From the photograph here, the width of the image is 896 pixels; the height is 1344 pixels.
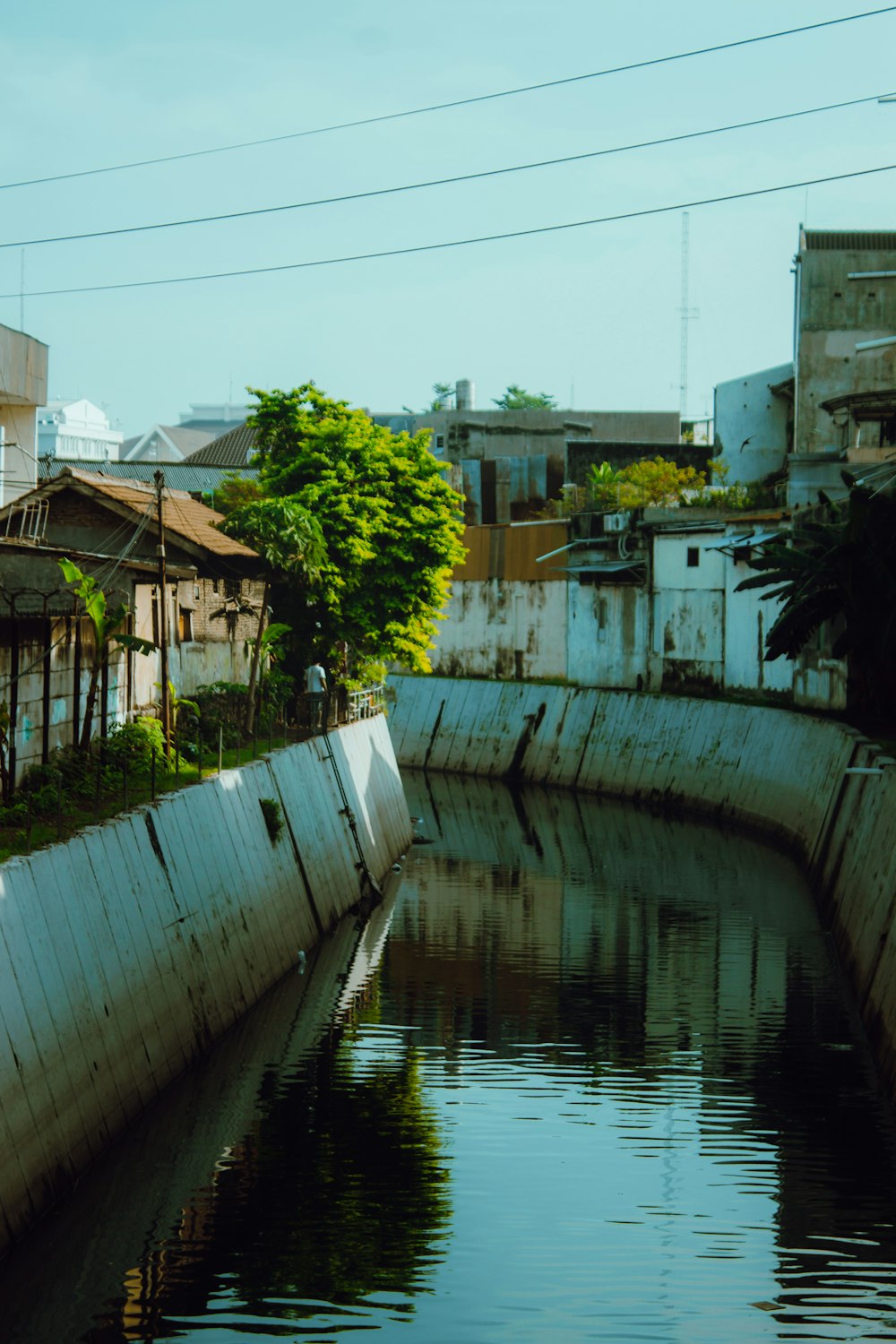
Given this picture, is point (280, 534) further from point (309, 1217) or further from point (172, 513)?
point (309, 1217)

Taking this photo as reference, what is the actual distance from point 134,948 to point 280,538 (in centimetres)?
1997

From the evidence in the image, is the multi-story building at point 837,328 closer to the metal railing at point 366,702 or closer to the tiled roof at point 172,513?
the metal railing at point 366,702

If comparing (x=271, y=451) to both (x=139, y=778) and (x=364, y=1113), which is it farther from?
(x=364, y=1113)

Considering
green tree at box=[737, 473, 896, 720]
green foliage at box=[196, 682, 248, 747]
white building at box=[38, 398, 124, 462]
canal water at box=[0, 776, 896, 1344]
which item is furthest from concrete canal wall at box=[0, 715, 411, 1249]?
white building at box=[38, 398, 124, 462]

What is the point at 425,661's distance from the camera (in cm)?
4581

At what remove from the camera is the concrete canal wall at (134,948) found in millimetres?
15547

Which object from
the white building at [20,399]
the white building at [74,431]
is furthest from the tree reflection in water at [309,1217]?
the white building at [74,431]

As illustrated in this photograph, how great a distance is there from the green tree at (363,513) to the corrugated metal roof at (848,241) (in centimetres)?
1914

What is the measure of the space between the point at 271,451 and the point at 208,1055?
84.7ft

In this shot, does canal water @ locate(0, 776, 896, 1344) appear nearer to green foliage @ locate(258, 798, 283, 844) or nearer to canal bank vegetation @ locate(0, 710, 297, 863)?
green foliage @ locate(258, 798, 283, 844)

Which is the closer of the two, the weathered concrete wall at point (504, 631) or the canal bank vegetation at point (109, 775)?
the canal bank vegetation at point (109, 775)

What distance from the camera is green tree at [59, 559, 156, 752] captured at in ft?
78.7

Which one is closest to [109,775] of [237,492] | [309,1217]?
[309,1217]

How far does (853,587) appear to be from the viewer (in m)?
36.4
